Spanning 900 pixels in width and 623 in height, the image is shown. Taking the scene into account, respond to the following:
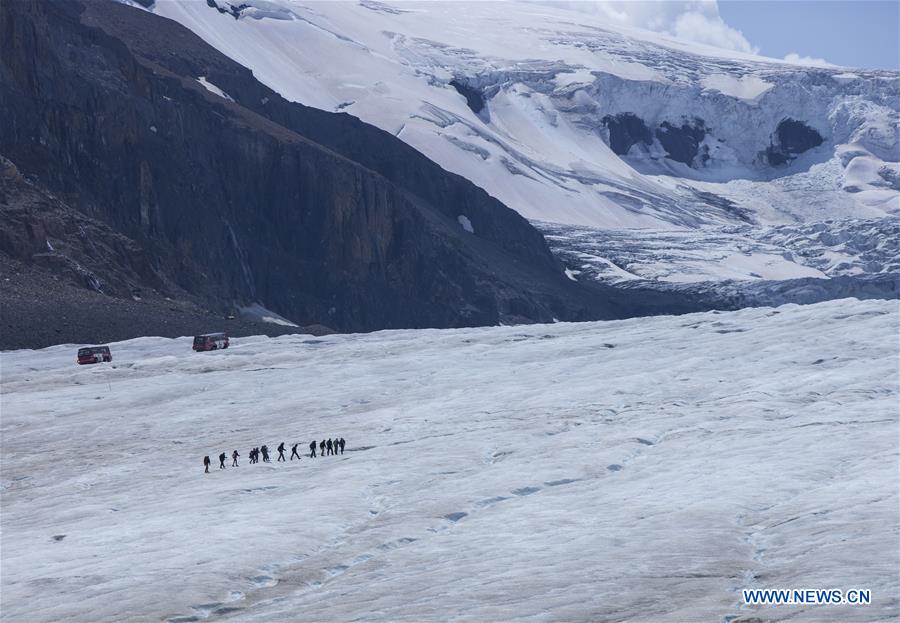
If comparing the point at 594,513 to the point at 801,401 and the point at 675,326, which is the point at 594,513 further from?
the point at 675,326

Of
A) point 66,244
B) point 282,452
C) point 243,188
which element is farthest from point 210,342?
point 243,188

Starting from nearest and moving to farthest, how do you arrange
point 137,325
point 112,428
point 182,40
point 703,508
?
point 703,508
point 112,428
point 137,325
point 182,40

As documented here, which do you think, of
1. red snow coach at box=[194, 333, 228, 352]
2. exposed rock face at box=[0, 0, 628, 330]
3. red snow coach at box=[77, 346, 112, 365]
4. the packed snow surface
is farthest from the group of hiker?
exposed rock face at box=[0, 0, 628, 330]

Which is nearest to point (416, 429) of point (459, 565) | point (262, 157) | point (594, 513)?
point (594, 513)

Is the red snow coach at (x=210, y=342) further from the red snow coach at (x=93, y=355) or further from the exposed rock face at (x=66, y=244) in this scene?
the exposed rock face at (x=66, y=244)

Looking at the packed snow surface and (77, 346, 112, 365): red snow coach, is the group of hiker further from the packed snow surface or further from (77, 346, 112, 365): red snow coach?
(77, 346, 112, 365): red snow coach

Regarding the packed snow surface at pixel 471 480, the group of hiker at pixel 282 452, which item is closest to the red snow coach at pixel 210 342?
the packed snow surface at pixel 471 480

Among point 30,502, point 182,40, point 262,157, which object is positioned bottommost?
point 30,502
